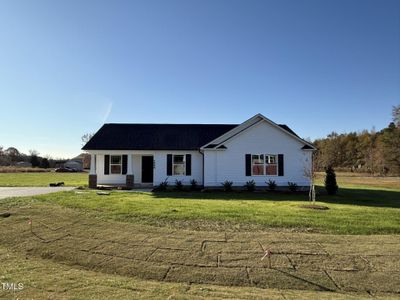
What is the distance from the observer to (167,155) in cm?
2275

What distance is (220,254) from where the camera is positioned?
290 inches

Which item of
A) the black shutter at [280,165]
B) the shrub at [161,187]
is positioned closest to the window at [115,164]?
the shrub at [161,187]

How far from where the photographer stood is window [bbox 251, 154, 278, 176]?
21.5m

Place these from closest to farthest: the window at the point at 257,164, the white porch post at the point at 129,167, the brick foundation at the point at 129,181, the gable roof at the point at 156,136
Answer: the window at the point at 257,164 < the brick foundation at the point at 129,181 < the white porch post at the point at 129,167 < the gable roof at the point at 156,136

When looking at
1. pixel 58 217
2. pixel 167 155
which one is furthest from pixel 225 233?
pixel 167 155

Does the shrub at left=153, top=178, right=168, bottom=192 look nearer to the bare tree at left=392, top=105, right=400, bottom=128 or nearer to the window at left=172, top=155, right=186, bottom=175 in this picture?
Answer: the window at left=172, top=155, right=186, bottom=175

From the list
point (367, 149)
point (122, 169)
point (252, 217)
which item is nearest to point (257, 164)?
point (122, 169)

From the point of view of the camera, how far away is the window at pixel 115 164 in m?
23.4

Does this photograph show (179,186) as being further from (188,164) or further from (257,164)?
(257,164)

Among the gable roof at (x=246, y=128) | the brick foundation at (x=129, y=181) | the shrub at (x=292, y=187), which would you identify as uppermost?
the gable roof at (x=246, y=128)

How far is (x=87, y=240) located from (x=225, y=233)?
367 centimetres

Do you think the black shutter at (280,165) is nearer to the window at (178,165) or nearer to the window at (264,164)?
the window at (264,164)

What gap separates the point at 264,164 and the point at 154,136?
8.56 m

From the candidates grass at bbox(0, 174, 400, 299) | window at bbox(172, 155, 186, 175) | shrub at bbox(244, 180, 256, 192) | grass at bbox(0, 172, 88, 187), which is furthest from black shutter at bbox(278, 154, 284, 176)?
grass at bbox(0, 172, 88, 187)
